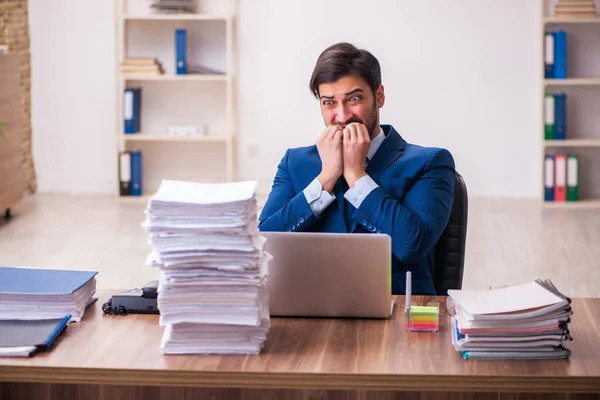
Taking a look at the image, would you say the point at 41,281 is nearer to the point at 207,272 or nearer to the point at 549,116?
the point at 207,272

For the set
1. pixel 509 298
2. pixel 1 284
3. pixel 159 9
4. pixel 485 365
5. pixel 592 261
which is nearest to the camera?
pixel 485 365

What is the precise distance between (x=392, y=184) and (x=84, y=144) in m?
5.20

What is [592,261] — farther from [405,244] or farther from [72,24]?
[72,24]

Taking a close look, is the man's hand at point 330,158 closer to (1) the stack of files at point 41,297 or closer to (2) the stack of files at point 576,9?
(1) the stack of files at point 41,297

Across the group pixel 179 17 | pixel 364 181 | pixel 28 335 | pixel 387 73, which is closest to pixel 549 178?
pixel 387 73

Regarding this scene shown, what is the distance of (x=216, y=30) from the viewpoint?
289 inches

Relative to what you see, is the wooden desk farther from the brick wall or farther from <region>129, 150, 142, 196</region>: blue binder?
the brick wall

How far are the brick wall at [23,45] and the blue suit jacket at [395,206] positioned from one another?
4855mm

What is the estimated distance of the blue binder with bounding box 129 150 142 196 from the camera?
7250 mm

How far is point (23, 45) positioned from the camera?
7.32 metres

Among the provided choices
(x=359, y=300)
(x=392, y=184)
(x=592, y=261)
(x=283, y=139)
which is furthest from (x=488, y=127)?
(x=359, y=300)

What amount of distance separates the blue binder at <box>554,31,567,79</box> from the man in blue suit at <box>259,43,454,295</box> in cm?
443

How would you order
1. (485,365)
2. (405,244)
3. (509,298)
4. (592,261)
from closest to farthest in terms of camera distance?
1. (485,365)
2. (509,298)
3. (405,244)
4. (592,261)

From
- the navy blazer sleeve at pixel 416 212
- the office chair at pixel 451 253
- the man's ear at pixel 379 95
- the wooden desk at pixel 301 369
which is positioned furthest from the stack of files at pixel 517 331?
the man's ear at pixel 379 95
